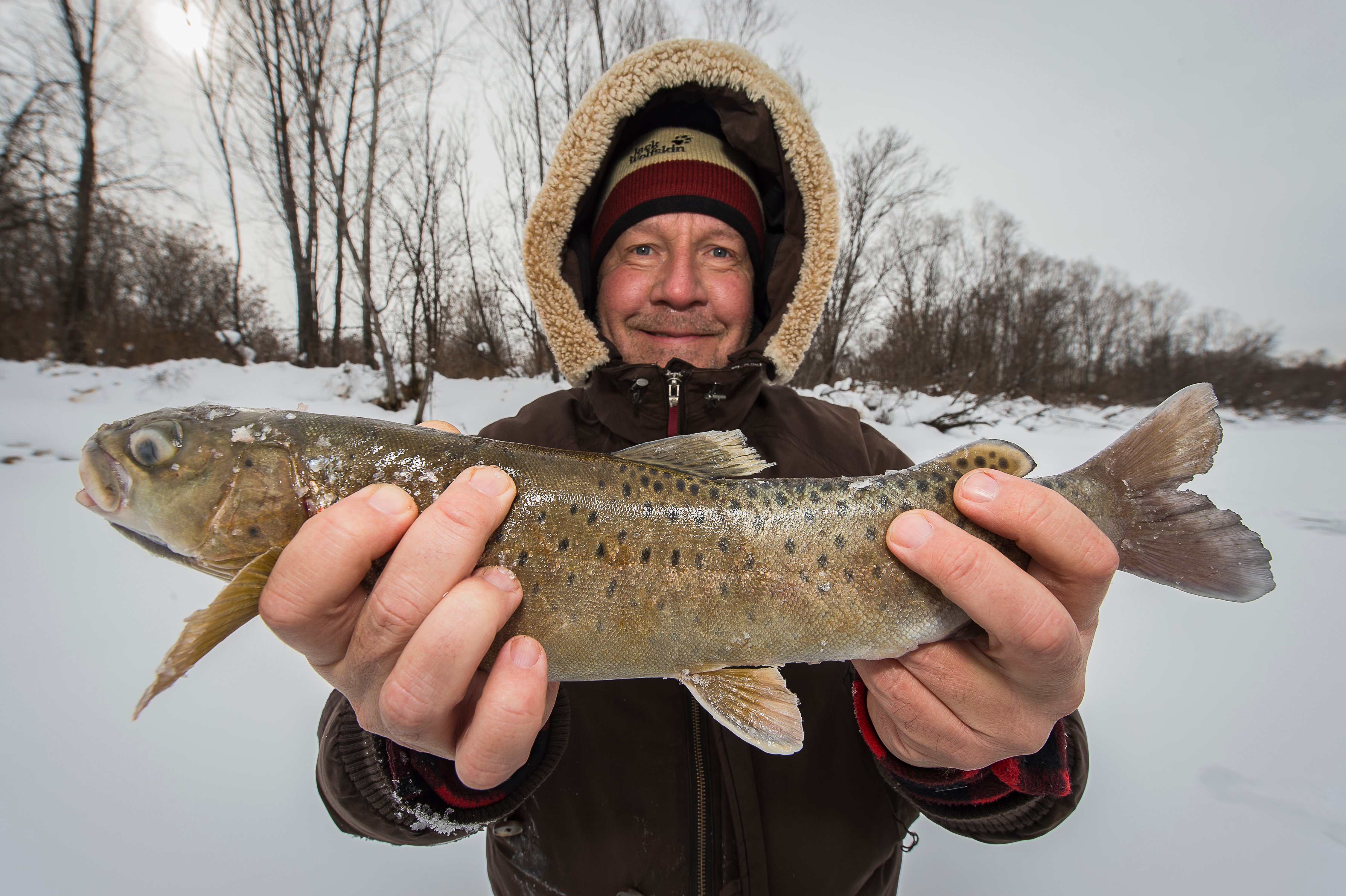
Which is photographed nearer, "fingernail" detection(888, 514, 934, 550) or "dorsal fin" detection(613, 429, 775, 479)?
"fingernail" detection(888, 514, 934, 550)

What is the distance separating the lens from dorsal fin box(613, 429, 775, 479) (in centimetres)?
152

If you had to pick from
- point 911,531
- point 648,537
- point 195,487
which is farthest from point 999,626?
point 195,487

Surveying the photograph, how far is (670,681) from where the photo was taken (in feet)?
6.70

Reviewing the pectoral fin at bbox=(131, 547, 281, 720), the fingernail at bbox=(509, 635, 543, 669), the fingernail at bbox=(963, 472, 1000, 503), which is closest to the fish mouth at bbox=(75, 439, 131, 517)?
the pectoral fin at bbox=(131, 547, 281, 720)

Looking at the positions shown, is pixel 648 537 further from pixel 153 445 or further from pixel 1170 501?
pixel 1170 501

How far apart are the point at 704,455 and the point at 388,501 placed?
845 millimetres

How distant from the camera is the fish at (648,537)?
1.37 meters

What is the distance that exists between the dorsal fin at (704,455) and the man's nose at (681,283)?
4.20ft

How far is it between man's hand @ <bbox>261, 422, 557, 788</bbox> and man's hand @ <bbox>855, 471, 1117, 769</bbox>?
Answer: 3.35 feet

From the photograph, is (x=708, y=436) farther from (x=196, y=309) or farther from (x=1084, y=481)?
(x=196, y=309)

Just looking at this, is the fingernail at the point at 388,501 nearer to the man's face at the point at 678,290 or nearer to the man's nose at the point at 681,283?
the man's face at the point at 678,290

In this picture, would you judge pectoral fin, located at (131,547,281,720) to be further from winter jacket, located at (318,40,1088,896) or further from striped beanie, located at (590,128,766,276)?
striped beanie, located at (590,128,766,276)

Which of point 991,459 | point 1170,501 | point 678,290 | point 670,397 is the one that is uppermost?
point 678,290

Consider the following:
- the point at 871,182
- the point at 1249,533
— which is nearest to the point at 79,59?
the point at 1249,533
